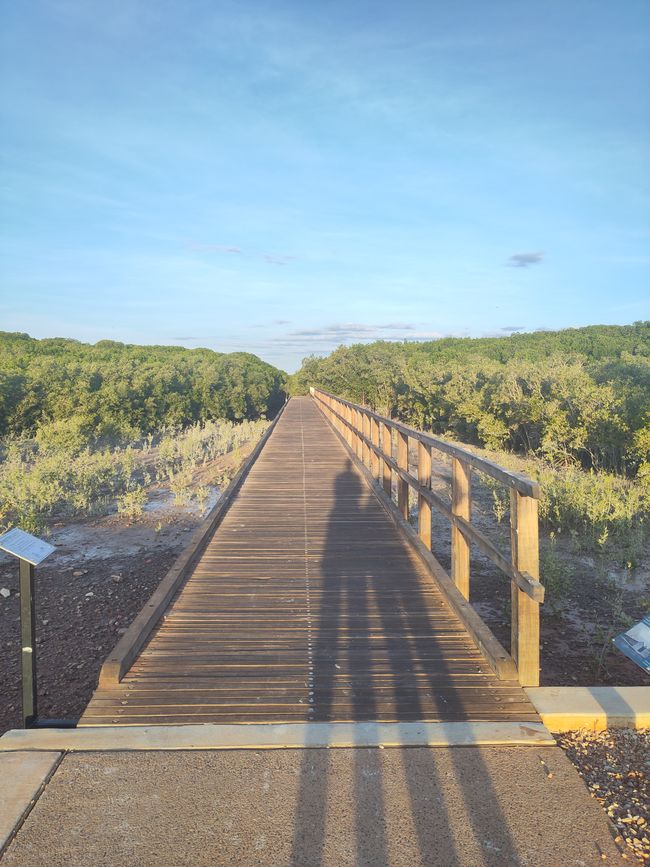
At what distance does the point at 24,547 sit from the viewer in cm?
255

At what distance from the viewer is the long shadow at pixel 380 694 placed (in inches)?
74.1

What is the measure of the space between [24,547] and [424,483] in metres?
3.00

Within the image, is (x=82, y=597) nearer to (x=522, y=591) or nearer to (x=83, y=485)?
(x=522, y=591)

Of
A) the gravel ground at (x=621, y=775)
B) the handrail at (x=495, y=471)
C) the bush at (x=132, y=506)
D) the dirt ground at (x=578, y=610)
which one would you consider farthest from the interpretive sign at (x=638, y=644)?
the bush at (x=132, y=506)

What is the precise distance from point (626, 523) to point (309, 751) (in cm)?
606

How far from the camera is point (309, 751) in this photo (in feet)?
7.56

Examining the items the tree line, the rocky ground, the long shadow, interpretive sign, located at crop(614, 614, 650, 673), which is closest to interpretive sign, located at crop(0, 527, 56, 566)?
the long shadow

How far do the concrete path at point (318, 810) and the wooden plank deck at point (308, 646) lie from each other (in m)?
0.32

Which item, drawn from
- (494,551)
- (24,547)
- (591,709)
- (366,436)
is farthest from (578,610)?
(366,436)

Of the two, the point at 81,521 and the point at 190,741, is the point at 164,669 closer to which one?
the point at 190,741

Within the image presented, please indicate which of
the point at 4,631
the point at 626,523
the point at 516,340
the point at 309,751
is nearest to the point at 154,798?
the point at 309,751

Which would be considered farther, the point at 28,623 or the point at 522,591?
the point at 522,591

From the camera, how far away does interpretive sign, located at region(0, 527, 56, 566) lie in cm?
246

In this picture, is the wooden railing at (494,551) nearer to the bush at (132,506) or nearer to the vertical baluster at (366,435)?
the vertical baluster at (366,435)
